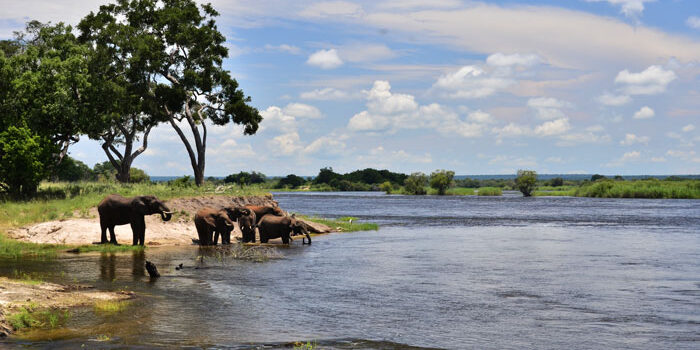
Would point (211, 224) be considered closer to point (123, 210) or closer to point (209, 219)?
point (209, 219)

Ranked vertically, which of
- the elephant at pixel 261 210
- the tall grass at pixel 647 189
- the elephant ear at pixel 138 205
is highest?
the tall grass at pixel 647 189

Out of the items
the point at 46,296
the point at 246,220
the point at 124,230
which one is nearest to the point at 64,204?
the point at 124,230

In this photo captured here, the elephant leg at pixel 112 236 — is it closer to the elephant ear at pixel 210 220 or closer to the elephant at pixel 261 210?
the elephant ear at pixel 210 220

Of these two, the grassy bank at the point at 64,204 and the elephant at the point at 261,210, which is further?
the elephant at the point at 261,210

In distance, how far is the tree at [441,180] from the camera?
152 m

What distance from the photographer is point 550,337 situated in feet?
48.3

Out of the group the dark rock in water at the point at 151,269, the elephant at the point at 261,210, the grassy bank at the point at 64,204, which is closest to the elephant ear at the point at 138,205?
the grassy bank at the point at 64,204

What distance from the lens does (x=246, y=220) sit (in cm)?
3538

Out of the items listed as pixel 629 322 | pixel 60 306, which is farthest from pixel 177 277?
pixel 629 322

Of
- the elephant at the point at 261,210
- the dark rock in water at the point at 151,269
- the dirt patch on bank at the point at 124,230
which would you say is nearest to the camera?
the dark rock in water at the point at 151,269

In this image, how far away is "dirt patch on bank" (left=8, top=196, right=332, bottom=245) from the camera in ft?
102

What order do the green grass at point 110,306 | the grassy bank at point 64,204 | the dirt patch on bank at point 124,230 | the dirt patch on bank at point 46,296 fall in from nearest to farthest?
the dirt patch on bank at point 46,296
the green grass at point 110,306
the grassy bank at point 64,204
the dirt patch on bank at point 124,230

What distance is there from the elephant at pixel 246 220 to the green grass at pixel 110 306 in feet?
60.9

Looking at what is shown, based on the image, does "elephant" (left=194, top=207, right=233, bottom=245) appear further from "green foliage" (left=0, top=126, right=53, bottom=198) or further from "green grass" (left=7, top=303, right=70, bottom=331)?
"green grass" (left=7, top=303, right=70, bottom=331)
